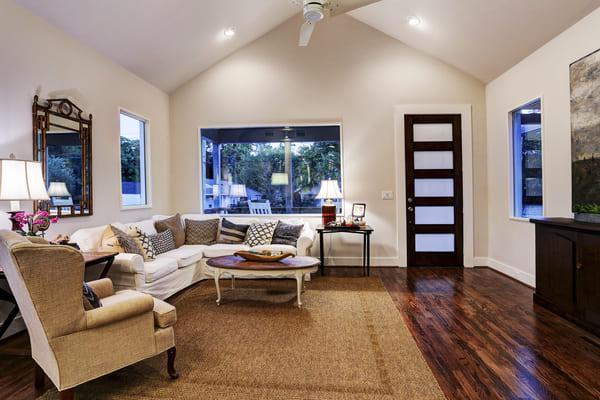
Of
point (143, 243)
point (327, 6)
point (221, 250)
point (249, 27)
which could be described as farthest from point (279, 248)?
point (249, 27)

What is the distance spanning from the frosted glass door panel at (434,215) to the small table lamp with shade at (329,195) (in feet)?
4.18

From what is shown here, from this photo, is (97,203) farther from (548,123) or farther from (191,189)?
(548,123)

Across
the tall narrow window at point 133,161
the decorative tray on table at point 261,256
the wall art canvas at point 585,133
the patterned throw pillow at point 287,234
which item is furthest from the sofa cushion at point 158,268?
the wall art canvas at point 585,133

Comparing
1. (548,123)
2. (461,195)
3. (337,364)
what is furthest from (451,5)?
(337,364)

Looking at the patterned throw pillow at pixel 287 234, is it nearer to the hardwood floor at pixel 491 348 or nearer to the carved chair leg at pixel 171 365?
the hardwood floor at pixel 491 348

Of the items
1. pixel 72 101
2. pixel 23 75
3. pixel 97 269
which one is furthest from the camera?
pixel 72 101

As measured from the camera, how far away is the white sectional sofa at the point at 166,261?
3066mm

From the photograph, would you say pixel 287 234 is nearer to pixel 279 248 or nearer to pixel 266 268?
pixel 279 248

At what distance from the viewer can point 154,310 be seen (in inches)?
79.1

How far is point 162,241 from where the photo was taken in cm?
409

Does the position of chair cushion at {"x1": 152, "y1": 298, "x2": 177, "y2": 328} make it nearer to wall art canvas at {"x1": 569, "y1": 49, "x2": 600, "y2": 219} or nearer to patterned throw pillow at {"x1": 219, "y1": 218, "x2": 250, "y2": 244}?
patterned throw pillow at {"x1": 219, "y1": 218, "x2": 250, "y2": 244}

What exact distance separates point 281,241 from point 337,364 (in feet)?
8.10

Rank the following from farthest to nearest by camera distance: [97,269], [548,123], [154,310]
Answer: [548,123]
[97,269]
[154,310]

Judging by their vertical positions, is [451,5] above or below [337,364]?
above
